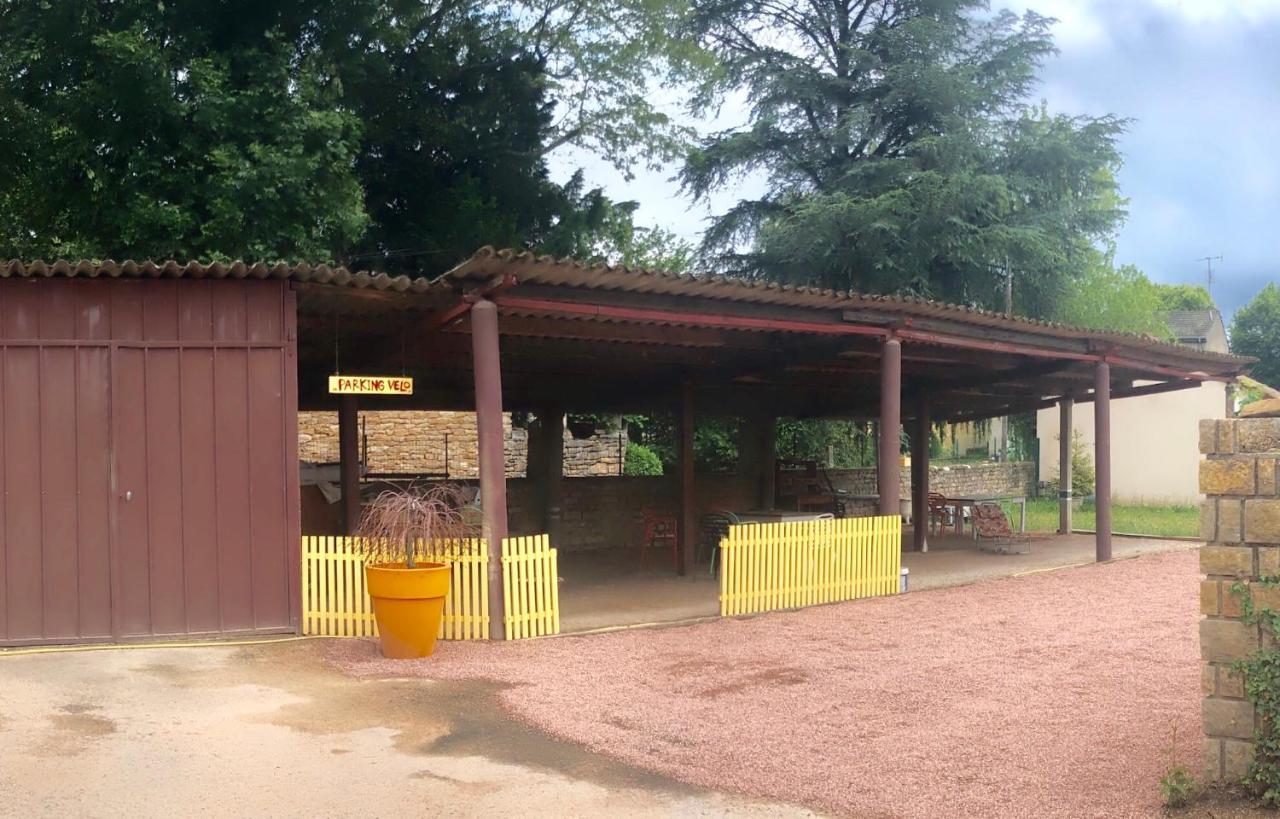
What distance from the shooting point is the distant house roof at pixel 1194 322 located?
48.9 m

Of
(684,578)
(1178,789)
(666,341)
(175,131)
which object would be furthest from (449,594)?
(175,131)

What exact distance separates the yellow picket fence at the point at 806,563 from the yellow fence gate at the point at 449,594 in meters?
2.00

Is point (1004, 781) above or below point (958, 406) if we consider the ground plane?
below

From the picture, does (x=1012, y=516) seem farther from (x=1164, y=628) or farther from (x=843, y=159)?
(x=1164, y=628)

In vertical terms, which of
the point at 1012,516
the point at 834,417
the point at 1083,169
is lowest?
the point at 1012,516

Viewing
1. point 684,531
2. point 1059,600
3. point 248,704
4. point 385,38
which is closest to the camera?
point 248,704

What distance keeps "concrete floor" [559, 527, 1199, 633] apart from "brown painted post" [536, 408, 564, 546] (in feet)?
1.75

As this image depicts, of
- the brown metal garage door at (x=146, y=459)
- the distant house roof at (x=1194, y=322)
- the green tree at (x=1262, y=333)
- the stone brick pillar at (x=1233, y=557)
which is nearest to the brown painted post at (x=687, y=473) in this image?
the brown metal garage door at (x=146, y=459)

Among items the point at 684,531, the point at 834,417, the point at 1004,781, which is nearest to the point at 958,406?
the point at 834,417

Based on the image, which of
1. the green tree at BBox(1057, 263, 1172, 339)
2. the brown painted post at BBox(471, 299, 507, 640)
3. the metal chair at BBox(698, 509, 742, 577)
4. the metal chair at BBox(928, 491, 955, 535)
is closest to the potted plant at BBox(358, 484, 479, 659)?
the brown painted post at BBox(471, 299, 507, 640)

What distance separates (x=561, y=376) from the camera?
45.2 feet

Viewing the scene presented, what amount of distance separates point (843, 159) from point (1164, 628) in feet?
53.5

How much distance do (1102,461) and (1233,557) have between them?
1041cm

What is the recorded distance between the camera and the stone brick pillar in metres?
4.18
